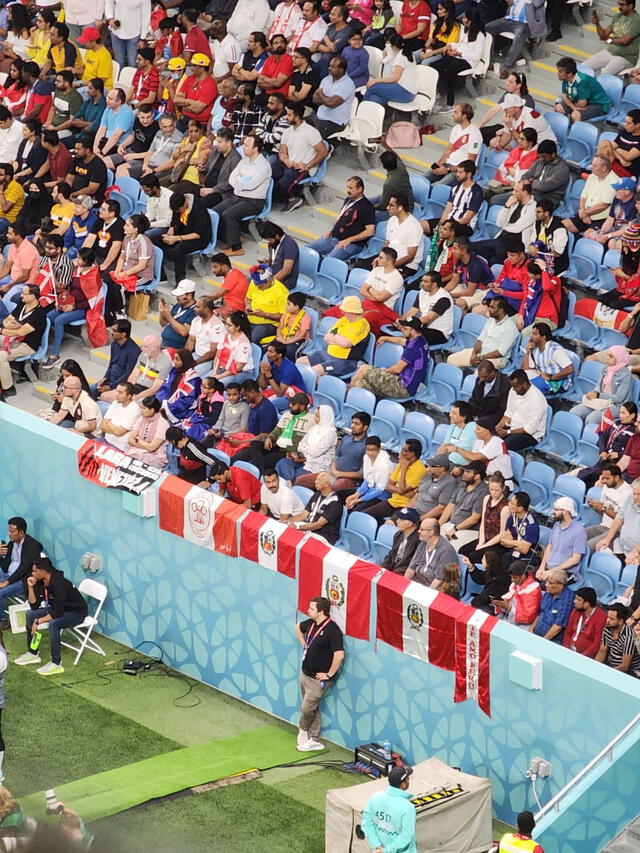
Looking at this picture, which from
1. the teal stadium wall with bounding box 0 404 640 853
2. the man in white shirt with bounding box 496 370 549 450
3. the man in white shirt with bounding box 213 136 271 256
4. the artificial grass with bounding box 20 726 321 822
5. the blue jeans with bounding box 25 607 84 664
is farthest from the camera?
the man in white shirt with bounding box 213 136 271 256

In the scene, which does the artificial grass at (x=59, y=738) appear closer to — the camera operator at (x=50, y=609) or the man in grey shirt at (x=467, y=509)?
the camera operator at (x=50, y=609)

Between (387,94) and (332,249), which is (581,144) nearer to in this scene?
(387,94)

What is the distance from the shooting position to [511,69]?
817 inches

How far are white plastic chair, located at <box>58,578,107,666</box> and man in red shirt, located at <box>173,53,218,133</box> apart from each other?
6383 millimetres

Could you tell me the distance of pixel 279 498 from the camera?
1623cm

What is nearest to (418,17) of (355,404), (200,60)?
(200,60)

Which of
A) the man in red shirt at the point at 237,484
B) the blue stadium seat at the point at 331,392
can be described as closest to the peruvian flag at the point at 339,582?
the man in red shirt at the point at 237,484

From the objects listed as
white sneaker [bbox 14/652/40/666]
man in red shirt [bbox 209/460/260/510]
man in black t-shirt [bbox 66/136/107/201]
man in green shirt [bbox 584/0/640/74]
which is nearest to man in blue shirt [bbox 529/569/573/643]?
man in red shirt [bbox 209/460/260/510]

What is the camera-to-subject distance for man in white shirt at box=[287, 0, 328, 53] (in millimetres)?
21002

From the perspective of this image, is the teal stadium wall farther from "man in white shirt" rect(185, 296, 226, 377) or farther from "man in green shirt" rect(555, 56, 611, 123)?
"man in green shirt" rect(555, 56, 611, 123)

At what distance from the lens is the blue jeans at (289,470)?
55.3 ft

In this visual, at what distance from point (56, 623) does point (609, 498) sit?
485 centimetres

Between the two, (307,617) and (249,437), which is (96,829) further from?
(249,437)

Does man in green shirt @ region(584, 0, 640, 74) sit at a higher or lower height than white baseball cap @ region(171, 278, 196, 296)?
higher
